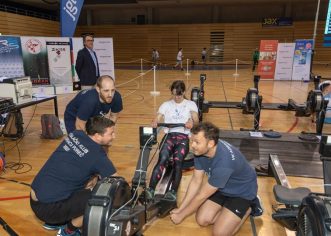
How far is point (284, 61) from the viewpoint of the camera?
1218 centimetres

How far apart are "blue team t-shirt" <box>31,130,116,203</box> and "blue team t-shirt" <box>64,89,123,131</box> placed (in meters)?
1.01

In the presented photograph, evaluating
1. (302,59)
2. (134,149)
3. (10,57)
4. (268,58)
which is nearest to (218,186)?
(134,149)

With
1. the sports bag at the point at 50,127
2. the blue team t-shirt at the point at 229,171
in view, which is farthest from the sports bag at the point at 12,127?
the blue team t-shirt at the point at 229,171

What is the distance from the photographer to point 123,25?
21.5m

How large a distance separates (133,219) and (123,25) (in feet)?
69.9

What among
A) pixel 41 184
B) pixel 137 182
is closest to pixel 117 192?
pixel 137 182

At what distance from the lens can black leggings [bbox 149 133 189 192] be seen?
9.80 feet

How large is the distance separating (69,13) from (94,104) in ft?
20.1

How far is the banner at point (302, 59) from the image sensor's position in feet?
37.7

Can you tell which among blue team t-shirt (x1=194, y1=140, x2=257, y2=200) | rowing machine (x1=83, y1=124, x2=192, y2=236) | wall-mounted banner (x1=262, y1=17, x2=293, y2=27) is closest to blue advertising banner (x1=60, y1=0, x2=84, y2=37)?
blue team t-shirt (x1=194, y1=140, x2=257, y2=200)

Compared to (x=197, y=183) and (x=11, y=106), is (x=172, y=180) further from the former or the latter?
(x=11, y=106)

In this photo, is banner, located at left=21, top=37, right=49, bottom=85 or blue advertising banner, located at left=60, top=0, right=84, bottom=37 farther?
banner, located at left=21, top=37, right=49, bottom=85

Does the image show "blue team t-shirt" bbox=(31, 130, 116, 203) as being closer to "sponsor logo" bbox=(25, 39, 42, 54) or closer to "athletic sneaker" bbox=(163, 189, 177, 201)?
"athletic sneaker" bbox=(163, 189, 177, 201)

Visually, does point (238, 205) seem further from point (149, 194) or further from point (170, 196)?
point (149, 194)
